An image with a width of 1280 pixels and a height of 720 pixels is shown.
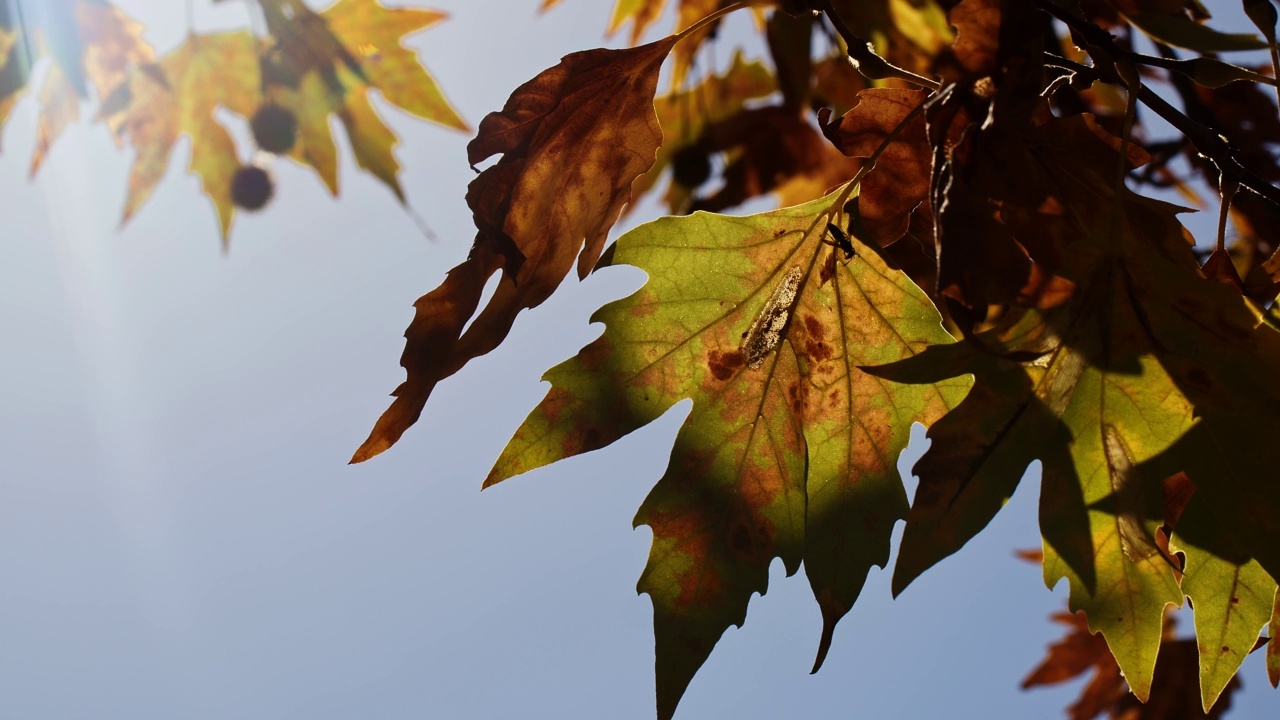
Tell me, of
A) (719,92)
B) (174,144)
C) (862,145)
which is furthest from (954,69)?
(174,144)

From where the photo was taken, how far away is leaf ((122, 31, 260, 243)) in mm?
1315

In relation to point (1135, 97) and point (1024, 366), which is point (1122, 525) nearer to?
point (1024, 366)

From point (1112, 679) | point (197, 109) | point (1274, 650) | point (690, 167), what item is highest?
point (197, 109)

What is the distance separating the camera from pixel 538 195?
2.12 feet

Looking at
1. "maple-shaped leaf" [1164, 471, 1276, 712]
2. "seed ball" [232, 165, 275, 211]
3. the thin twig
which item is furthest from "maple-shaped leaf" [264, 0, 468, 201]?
"maple-shaped leaf" [1164, 471, 1276, 712]

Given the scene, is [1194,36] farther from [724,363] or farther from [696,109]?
[696,109]

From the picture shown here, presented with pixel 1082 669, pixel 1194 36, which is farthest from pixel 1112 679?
pixel 1194 36

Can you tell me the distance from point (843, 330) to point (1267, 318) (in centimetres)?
27

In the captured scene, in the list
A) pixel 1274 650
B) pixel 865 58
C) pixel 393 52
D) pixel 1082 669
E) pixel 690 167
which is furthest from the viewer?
pixel 1082 669

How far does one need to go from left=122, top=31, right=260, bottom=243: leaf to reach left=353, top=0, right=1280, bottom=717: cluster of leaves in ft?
2.81

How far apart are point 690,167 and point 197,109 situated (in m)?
0.75

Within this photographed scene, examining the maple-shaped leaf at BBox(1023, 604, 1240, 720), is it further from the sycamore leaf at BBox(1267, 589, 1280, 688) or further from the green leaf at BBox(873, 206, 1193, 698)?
the green leaf at BBox(873, 206, 1193, 698)

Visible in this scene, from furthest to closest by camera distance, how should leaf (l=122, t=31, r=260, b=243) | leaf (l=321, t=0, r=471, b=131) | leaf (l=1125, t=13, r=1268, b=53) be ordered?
leaf (l=122, t=31, r=260, b=243), leaf (l=321, t=0, r=471, b=131), leaf (l=1125, t=13, r=1268, b=53)

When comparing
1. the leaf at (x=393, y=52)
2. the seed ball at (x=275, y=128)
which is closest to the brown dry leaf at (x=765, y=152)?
the leaf at (x=393, y=52)
